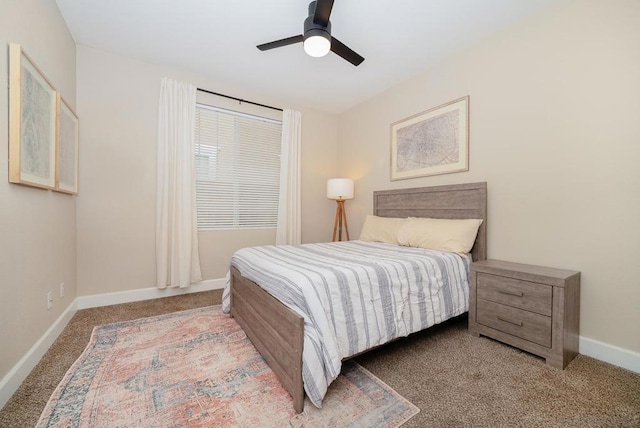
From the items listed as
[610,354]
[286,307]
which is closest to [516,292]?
[610,354]

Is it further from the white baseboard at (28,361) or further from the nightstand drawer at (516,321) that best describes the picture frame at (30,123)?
the nightstand drawer at (516,321)

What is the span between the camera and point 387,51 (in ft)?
8.98

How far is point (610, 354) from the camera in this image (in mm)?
1805

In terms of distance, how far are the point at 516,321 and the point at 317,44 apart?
2.48 m

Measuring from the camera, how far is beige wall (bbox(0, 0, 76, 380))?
4.70 feet

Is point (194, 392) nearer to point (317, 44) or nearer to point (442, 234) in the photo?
point (442, 234)

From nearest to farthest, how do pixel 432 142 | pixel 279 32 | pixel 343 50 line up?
pixel 343 50 < pixel 279 32 < pixel 432 142

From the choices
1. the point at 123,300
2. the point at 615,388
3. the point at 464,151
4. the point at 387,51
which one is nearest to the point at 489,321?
the point at 615,388

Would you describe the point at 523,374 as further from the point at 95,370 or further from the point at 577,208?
the point at 95,370

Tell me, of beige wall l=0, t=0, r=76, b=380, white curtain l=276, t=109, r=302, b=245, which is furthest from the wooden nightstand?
beige wall l=0, t=0, r=76, b=380

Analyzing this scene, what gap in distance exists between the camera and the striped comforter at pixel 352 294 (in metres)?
1.35

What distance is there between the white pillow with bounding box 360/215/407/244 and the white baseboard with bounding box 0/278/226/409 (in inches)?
80.1

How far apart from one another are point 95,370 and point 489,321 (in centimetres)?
279

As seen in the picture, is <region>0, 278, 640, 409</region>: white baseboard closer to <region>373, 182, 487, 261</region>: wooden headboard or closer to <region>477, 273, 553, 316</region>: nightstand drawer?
<region>477, 273, 553, 316</region>: nightstand drawer
